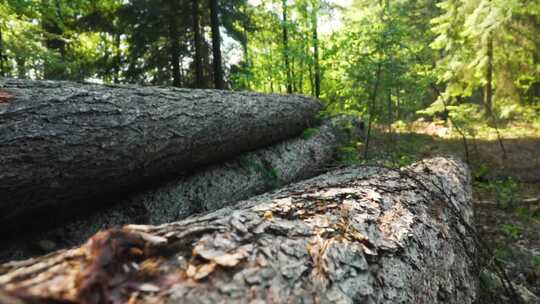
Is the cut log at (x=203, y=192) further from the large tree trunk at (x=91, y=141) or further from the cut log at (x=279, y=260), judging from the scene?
the cut log at (x=279, y=260)

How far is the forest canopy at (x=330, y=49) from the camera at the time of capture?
6.14m

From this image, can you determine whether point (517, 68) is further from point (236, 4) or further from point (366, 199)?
point (366, 199)

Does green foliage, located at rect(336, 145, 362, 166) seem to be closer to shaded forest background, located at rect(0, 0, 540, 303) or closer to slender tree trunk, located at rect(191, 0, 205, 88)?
shaded forest background, located at rect(0, 0, 540, 303)

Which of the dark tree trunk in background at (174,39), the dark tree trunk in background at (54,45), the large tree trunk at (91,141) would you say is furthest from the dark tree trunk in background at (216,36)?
the large tree trunk at (91,141)

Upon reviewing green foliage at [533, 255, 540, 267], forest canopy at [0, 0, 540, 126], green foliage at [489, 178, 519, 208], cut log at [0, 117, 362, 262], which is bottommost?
green foliage at [533, 255, 540, 267]

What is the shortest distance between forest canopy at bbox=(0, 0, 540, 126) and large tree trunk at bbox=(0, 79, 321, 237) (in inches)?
145

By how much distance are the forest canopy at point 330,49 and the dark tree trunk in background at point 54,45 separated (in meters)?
0.04

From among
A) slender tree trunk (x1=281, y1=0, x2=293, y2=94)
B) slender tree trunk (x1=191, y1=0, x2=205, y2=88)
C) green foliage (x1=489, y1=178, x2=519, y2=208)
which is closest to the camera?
green foliage (x1=489, y1=178, x2=519, y2=208)

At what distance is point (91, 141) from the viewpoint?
2588mm

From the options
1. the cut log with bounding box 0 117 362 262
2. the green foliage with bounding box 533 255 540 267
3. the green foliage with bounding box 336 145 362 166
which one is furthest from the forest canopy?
the green foliage with bounding box 533 255 540 267

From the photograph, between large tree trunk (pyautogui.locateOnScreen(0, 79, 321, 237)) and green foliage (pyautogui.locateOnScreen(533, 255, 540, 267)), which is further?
green foliage (pyautogui.locateOnScreen(533, 255, 540, 267))

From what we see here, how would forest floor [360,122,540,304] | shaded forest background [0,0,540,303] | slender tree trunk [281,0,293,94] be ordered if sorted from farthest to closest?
slender tree trunk [281,0,293,94] → shaded forest background [0,0,540,303] → forest floor [360,122,540,304]

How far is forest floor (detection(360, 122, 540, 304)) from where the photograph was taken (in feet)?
9.20

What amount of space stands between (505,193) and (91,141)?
5.87m
